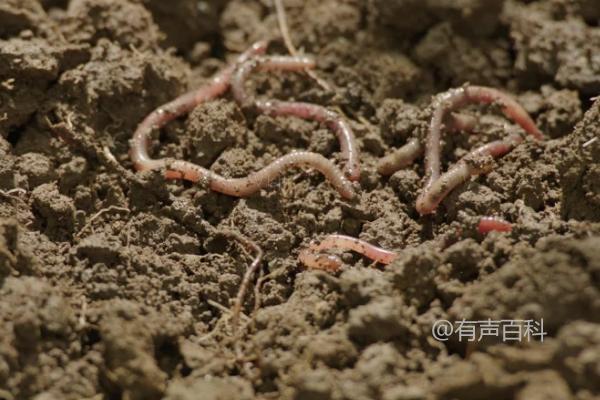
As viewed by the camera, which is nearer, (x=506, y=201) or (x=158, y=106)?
(x=506, y=201)

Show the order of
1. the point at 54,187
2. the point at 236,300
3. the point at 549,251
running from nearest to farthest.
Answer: the point at 549,251, the point at 236,300, the point at 54,187

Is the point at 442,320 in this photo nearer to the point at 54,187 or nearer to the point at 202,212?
the point at 202,212

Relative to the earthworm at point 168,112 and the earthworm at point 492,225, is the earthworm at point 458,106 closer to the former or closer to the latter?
the earthworm at point 492,225

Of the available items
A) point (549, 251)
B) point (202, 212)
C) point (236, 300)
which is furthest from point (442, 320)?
point (202, 212)

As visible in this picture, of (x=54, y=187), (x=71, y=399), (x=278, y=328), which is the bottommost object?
(x=71, y=399)

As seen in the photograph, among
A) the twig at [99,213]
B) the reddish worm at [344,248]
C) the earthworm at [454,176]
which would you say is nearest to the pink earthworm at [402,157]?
the earthworm at [454,176]

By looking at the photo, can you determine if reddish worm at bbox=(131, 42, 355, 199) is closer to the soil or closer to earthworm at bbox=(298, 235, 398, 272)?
the soil

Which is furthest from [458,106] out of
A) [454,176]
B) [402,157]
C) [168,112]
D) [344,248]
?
[168,112]
